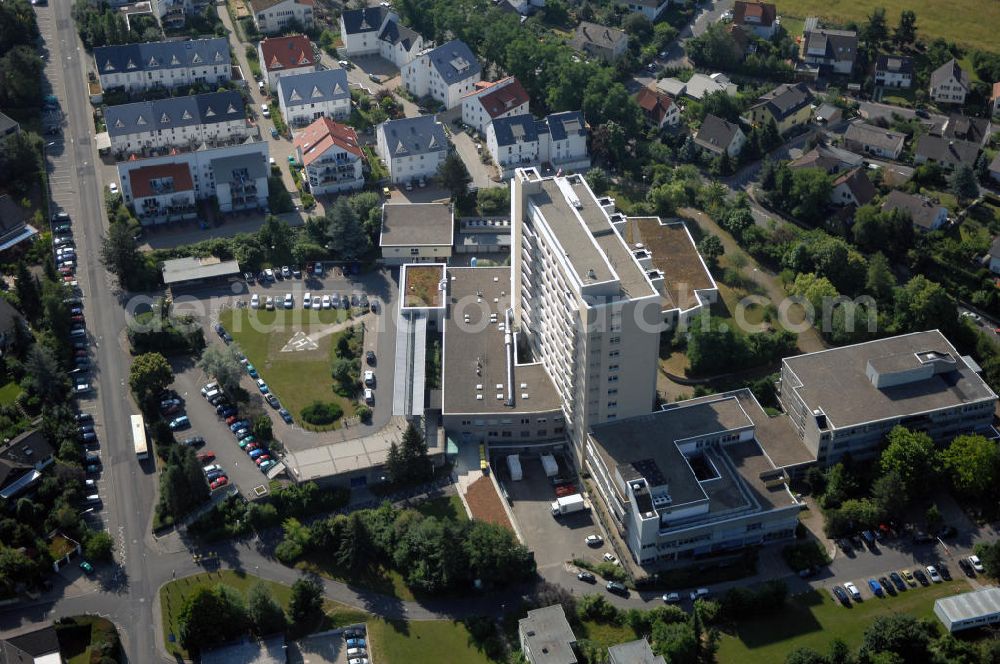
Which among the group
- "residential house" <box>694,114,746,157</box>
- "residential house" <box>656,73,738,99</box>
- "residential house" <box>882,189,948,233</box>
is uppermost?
"residential house" <box>656,73,738,99</box>

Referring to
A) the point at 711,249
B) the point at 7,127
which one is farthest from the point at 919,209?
the point at 7,127

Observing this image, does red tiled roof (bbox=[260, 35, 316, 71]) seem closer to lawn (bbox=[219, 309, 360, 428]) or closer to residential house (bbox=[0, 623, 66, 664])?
lawn (bbox=[219, 309, 360, 428])

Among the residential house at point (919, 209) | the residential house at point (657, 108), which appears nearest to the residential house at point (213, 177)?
the residential house at point (657, 108)

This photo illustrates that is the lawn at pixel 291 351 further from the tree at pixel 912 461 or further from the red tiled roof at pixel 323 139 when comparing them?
the tree at pixel 912 461

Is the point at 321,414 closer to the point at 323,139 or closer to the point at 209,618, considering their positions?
the point at 209,618

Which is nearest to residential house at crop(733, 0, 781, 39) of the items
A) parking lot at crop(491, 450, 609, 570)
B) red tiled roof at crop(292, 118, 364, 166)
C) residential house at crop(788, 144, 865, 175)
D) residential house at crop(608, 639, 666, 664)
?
residential house at crop(788, 144, 865, 175)

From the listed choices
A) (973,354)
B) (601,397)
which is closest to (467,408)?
(601,397)
